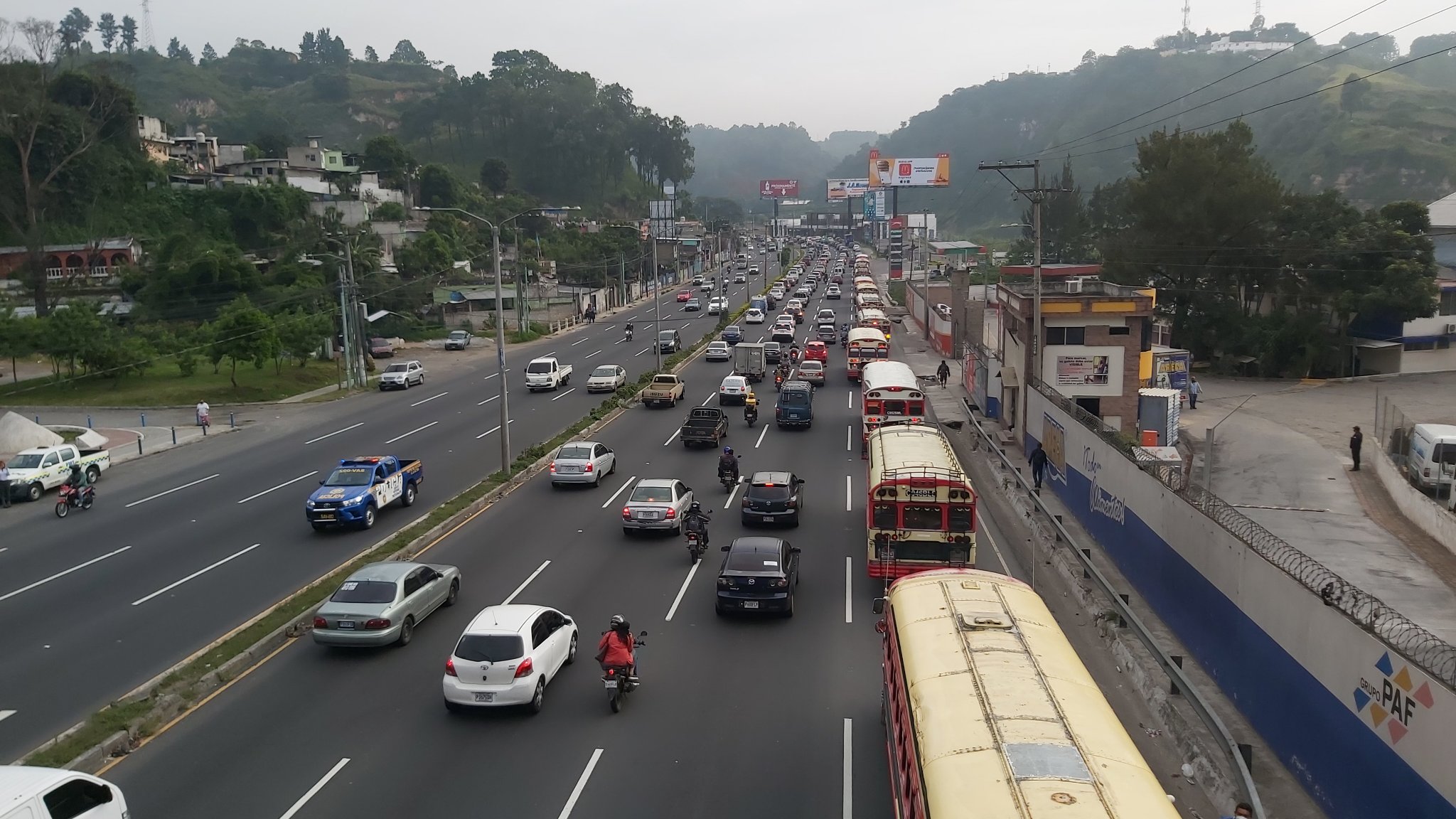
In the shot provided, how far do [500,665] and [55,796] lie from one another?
18.7 ft

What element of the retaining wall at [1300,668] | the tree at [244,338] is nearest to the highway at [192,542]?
the tree at [244,338]

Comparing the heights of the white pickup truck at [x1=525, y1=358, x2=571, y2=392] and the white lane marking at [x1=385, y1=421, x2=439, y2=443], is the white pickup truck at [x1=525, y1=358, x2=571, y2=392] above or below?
above

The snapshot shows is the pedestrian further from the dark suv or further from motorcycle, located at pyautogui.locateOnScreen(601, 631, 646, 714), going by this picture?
motorcycle, located at pyautogui.locateOnScreen(601, 631, 646, 714)

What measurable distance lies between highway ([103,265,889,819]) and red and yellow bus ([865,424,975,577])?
3.53 feet

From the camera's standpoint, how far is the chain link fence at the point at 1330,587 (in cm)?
987

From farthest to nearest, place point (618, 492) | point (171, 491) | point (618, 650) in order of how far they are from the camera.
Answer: point (171, 491) < point (618, 492) < point (618, 650)

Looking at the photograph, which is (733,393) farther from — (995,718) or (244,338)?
(995,718)

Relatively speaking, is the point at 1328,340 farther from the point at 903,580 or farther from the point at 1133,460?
the point at 903,580

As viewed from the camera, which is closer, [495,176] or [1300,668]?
[1300,668]

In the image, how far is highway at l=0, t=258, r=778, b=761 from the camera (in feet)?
57.1

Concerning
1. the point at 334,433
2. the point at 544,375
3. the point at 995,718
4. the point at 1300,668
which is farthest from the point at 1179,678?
the point at 544,375

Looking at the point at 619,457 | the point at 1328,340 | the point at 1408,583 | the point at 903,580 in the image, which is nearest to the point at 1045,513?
the point at 1408,583

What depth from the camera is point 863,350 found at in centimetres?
5416

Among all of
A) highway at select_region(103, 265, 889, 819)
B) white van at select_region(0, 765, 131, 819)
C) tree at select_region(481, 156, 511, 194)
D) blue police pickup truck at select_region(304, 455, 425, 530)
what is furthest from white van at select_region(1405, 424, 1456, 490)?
tree at select_region(481, 156, 511, 194)
